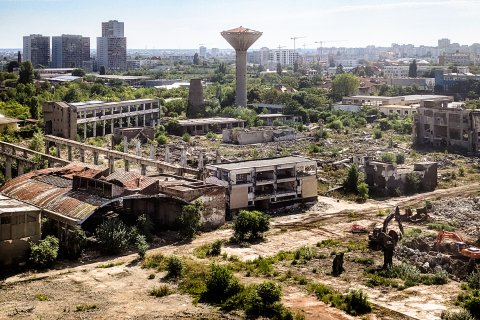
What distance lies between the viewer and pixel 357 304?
52.0 feet

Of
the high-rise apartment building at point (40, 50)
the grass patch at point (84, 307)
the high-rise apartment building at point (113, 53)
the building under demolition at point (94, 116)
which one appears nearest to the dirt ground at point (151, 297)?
the grass patch at point (84, 307)

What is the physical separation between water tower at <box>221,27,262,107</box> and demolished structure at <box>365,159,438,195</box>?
3021 centimetres

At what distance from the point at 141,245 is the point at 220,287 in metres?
4.48

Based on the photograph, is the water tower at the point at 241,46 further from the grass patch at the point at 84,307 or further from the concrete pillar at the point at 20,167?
the grass patch at the point at 84,307

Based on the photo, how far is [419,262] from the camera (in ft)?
63.2

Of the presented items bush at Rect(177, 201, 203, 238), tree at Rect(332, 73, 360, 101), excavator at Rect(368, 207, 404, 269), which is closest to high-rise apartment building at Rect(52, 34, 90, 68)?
tree at Rect(332, 73, 360, 101)

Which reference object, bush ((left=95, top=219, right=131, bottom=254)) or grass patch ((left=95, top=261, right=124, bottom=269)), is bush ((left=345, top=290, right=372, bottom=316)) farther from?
bush ((left=95, top=219, right=131, bottom=254))

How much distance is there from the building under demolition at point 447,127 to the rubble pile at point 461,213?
13634 mm

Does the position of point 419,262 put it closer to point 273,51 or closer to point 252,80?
point 252,80

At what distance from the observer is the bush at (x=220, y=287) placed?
16625 mm

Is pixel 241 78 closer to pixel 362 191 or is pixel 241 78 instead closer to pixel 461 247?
pixel 362 191

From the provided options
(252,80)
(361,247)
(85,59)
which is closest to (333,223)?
(361,247)

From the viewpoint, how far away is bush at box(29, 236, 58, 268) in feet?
62.6

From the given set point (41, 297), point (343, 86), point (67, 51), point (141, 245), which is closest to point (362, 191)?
point (141, 245)
